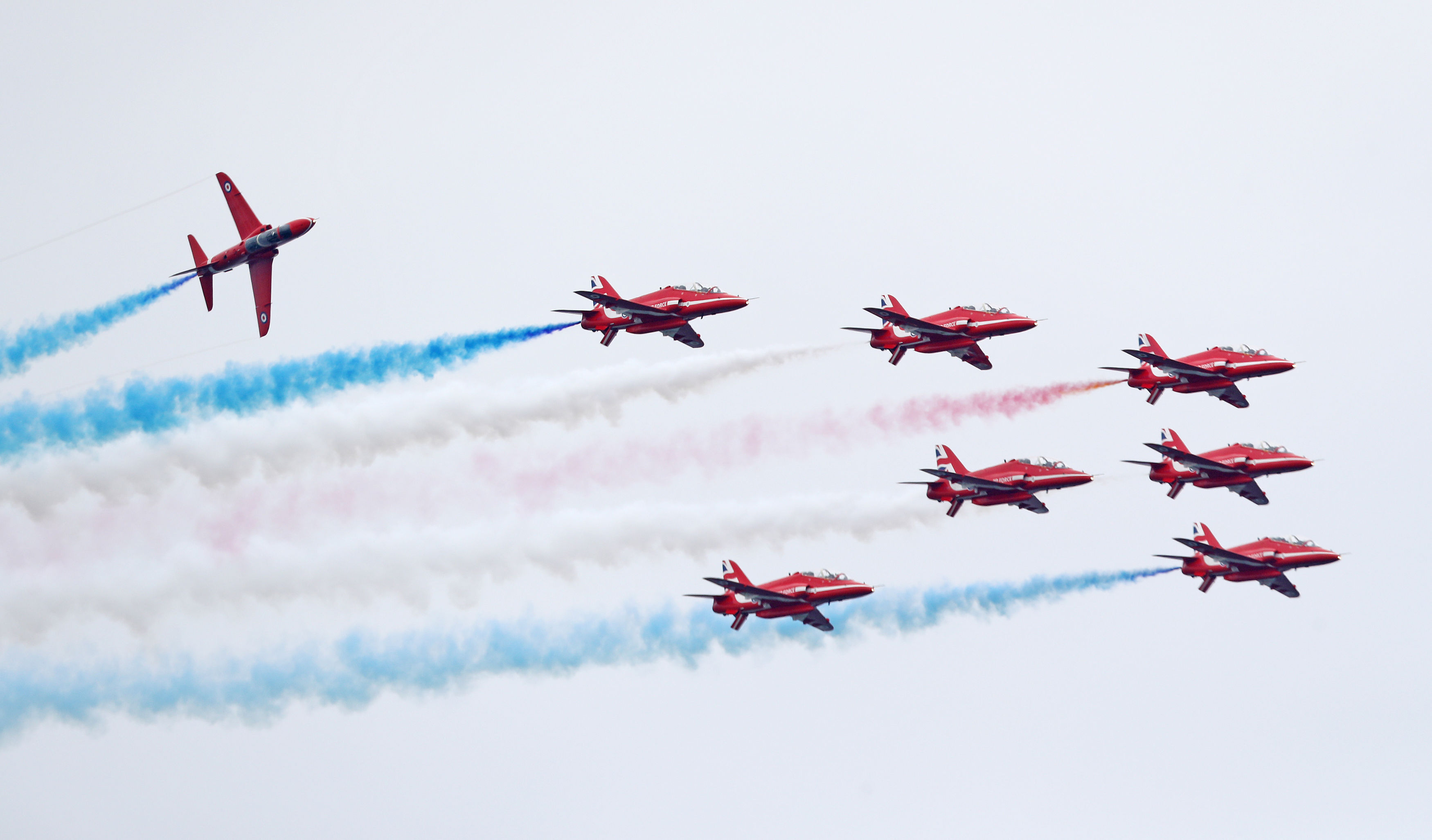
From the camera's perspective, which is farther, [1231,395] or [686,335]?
[1231,395]

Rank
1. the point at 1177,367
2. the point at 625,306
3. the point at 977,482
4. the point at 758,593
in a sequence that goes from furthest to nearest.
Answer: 1. the point at 977,482
2. the point at 1177,367
3. the point at 758,593
4. the point at 625,306

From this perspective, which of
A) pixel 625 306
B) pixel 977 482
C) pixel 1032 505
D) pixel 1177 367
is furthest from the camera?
pixel 1032 505

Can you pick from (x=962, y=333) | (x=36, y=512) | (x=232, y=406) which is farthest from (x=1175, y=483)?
(x=36, y=512)

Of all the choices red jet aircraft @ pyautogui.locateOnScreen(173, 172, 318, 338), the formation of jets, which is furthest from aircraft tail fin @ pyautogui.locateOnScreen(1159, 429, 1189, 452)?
red jet aircraft @ pyautogui.locateOnScreen(173, 172, 318, 338)

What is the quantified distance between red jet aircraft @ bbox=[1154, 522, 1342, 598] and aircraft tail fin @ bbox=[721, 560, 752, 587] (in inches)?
895

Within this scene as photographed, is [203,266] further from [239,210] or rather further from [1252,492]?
[1252,492]

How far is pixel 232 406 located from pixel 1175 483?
5003 cm

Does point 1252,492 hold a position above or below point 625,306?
below

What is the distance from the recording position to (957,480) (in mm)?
119062

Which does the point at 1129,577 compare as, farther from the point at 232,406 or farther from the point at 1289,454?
the point at 232,406

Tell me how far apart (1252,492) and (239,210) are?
5555 centimetres

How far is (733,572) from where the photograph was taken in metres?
118

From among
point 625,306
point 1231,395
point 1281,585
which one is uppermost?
point 625,306

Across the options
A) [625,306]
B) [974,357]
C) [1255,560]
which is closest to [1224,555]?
[1255,560]
